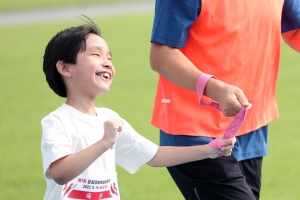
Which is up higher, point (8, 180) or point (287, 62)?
point (287, 62)

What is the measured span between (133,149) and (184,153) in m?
0.25

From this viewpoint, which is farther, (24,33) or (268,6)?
(24,33)

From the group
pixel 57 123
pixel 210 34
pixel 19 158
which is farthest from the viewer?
pixel 19 158

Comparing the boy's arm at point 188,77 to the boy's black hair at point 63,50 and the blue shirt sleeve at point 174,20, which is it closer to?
the blue shirt sleeve at point 174,20

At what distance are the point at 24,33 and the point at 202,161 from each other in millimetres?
16278

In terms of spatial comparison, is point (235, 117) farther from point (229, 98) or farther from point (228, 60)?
point (228, 60)

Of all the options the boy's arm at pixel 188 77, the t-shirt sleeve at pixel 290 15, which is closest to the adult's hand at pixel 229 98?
the boy's arm at pixel 188 77

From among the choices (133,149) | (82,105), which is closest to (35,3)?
(133,149)

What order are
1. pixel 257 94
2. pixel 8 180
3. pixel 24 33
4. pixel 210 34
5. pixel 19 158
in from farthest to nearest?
pixel 24 33 < pixel 19 158 < pixel 8 180 < pixel 257 94 < pixel 210 34

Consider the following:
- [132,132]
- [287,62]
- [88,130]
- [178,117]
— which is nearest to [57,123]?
[88,130]

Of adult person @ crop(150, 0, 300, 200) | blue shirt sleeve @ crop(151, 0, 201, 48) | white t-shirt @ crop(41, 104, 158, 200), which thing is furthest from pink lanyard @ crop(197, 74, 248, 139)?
white t-shirt @ crop(41, 104, 158, 200)

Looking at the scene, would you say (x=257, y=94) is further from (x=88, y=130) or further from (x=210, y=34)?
(x=88, y=130)

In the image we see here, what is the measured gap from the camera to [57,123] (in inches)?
123

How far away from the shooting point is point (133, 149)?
349 cm
